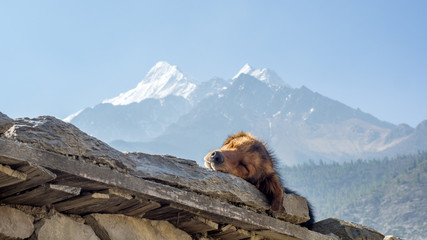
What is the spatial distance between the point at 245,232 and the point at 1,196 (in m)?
1.86

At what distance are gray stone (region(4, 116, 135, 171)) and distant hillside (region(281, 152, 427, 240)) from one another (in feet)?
274

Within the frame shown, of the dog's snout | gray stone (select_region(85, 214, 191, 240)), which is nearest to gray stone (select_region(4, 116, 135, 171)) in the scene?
gray stone (select_region(85, 214, 191, 240))

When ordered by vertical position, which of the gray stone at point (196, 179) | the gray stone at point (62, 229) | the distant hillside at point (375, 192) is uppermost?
the distant hillside at point (375, 192)

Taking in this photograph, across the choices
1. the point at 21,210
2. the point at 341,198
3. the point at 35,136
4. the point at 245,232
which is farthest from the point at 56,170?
the point at 341,198

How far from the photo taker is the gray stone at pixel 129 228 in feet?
12.1

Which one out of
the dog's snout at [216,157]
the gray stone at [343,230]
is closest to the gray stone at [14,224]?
the dog's snout at [216,157]

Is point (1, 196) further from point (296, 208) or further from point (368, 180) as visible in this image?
point (368, 180)

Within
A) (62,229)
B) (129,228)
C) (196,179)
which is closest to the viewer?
(62,229)

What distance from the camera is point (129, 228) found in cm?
383

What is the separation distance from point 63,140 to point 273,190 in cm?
192

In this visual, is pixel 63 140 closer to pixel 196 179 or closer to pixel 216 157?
pixel 196 179

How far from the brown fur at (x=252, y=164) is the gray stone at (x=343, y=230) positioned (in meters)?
0.71

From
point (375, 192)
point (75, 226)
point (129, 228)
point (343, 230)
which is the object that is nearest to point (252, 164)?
Result: point (343, 230)

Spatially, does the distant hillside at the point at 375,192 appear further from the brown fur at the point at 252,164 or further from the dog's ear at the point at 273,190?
the dog's ear at the point at 273,190
